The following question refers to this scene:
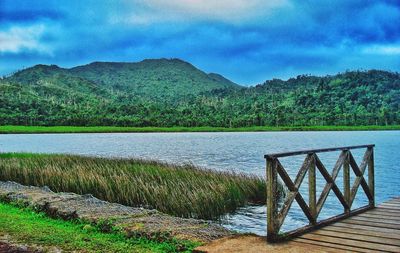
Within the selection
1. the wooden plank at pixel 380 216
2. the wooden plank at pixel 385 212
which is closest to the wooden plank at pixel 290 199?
the wooden plank at pixel 380 216

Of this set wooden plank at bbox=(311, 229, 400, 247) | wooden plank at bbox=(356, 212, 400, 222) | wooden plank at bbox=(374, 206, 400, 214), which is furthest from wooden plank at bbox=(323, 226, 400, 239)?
wooden plank at bbox=(374, 206, 400, 214)

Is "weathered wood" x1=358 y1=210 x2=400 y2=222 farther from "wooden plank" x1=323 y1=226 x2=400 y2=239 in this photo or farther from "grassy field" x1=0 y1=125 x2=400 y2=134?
"grassy field" x1=0 y1=125 x2=400 y2=134

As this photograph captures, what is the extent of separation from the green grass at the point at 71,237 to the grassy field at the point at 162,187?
5461 millimetres

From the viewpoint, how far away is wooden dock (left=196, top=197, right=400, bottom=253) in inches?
259

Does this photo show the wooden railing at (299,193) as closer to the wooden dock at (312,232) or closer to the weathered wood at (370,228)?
the wooden dock at (312,232)

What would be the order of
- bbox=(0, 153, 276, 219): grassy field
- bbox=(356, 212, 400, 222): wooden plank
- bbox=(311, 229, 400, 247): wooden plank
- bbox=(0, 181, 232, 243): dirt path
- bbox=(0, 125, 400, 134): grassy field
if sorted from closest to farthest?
bbox=(311, 229, 400, 247): wooden plank < bbox=(0, 181, 232, 243): dirt path < bbox=(356, 212, 400, 222): wooden plank < bbox=(0, 153, 276, 219): grassy field < bbox=(0, 125, 400, 134): grassy field

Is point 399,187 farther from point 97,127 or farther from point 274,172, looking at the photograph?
point 97,127

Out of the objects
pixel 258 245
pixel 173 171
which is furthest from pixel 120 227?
pixel 173 171

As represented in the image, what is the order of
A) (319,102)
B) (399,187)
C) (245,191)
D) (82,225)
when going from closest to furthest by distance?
(82,225)
(245,191)
(399,187)
(319,102)

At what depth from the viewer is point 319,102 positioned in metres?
196

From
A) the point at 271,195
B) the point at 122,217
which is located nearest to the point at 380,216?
the point at 271,195

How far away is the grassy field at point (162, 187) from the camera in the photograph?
48.1 ft

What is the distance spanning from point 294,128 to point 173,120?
42.3 meters

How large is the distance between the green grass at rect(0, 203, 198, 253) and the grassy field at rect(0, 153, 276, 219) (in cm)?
546
